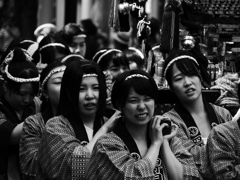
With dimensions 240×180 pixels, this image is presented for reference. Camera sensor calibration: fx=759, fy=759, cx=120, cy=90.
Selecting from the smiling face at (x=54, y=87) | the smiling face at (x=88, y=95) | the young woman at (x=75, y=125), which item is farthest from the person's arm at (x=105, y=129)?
the smiling face at (x=54, y=87)

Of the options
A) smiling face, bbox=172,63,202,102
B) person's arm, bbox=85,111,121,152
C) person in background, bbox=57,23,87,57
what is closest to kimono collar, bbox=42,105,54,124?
person's arm, bbox=85,111,121,152

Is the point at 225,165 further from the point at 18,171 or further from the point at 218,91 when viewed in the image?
the point at 18,171

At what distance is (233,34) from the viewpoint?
6.89 meters

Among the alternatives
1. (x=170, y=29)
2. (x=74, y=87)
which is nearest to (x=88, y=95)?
(x=74, y=87)

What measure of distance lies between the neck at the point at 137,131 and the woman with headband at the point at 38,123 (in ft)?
3.08

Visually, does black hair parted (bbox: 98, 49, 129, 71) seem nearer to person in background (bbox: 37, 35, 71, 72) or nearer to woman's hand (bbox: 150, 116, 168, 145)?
person in background (bbox: 37, 35, 71, 72)

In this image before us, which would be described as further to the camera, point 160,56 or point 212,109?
point 160,56

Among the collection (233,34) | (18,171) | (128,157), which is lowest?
(18,171)

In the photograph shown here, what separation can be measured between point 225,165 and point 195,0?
2.21m

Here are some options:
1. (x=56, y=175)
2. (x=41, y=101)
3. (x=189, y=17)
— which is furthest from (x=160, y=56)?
(x=56, y=175)

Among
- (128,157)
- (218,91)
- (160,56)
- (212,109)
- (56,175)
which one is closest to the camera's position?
(128,157)

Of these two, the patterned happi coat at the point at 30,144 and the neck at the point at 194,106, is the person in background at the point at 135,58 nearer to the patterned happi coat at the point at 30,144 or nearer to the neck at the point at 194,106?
the neck at the point at 194,106

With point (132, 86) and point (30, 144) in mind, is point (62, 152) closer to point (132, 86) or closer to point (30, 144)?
point (30, 144)

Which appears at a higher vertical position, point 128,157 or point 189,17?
point 189,17
